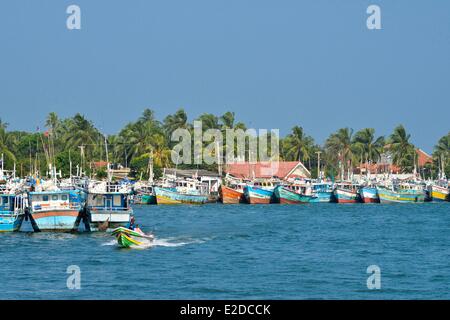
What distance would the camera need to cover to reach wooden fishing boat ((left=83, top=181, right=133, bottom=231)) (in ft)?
206

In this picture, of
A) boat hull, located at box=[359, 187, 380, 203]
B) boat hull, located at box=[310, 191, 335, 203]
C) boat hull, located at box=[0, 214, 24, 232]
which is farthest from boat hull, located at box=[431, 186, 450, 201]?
boat hull, located at box=[0, 214, 24, 232]

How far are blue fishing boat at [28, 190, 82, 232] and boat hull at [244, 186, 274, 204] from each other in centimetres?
6457

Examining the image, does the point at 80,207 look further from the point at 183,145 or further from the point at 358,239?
the point at 183,145

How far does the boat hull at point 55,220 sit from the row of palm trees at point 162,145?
73.8 m

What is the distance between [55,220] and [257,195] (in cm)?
6560

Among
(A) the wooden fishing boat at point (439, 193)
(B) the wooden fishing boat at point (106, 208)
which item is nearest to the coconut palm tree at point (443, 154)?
(A) the wooden fishing boat at point (439, 193)

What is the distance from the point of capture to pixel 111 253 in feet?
170

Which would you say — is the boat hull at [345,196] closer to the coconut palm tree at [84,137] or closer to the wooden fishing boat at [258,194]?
the wooden fishing boat at [258,194]

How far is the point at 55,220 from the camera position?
61.7 m

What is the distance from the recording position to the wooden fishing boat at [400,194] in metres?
130

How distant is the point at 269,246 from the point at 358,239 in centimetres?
875

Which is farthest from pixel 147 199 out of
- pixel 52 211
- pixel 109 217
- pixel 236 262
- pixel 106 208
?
pixel 236 262

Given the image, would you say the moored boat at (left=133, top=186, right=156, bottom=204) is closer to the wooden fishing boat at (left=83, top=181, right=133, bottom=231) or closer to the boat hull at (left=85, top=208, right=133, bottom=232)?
the wooden fishing boat at (left=83, top=181, right=133, bottom=231)
